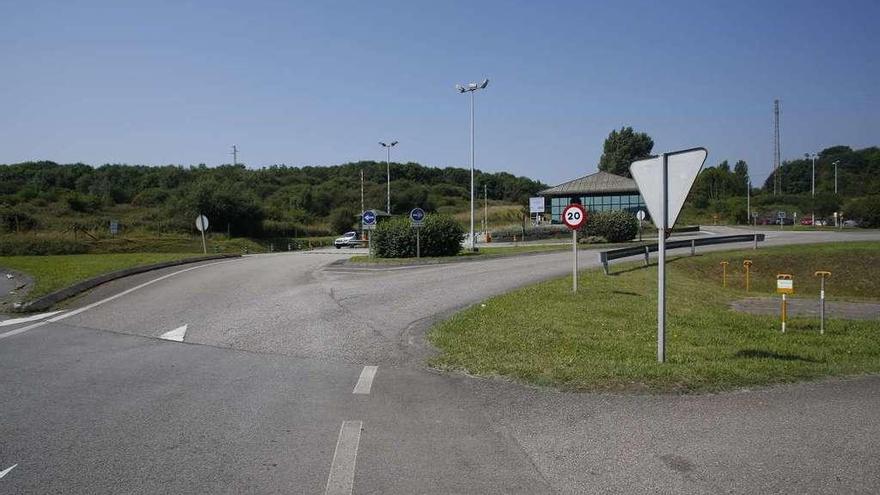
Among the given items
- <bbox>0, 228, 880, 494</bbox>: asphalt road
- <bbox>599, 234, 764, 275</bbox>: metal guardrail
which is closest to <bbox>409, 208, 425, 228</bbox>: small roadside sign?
<bbox>599, 234, 764, 275</bbox>: metal guardrail

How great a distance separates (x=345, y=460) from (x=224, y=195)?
7306 centimetres

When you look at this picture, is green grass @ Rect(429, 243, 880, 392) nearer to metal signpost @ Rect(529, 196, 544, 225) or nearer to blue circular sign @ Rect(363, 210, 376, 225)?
blue circular sign @ Rect(363, 210, 376, 225)

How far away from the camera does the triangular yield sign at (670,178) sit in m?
7.15

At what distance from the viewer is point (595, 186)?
7712 cm

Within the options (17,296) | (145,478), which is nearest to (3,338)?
(17,296)

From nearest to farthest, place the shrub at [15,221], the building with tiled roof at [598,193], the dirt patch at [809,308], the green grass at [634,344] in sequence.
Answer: the green grass at [634,344], the dirt patch at [809,308], the shrub at [15,221], the building with tiled roof at [598,193]

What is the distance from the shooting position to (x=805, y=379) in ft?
23.0

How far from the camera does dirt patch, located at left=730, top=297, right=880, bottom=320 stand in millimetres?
12914

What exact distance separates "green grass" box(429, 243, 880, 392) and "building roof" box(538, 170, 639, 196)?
6229 cm

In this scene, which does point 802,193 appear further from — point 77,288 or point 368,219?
point 77,288

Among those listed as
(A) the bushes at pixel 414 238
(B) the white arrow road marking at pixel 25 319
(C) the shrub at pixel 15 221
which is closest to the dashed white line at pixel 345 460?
(B) the white arrow road marking at pixel 25 319

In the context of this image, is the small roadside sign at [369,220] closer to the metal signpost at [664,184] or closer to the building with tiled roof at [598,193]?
the metal signpost at [664,184]

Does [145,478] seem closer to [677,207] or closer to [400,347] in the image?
[400,347]

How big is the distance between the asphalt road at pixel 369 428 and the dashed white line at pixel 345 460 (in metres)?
0.02
